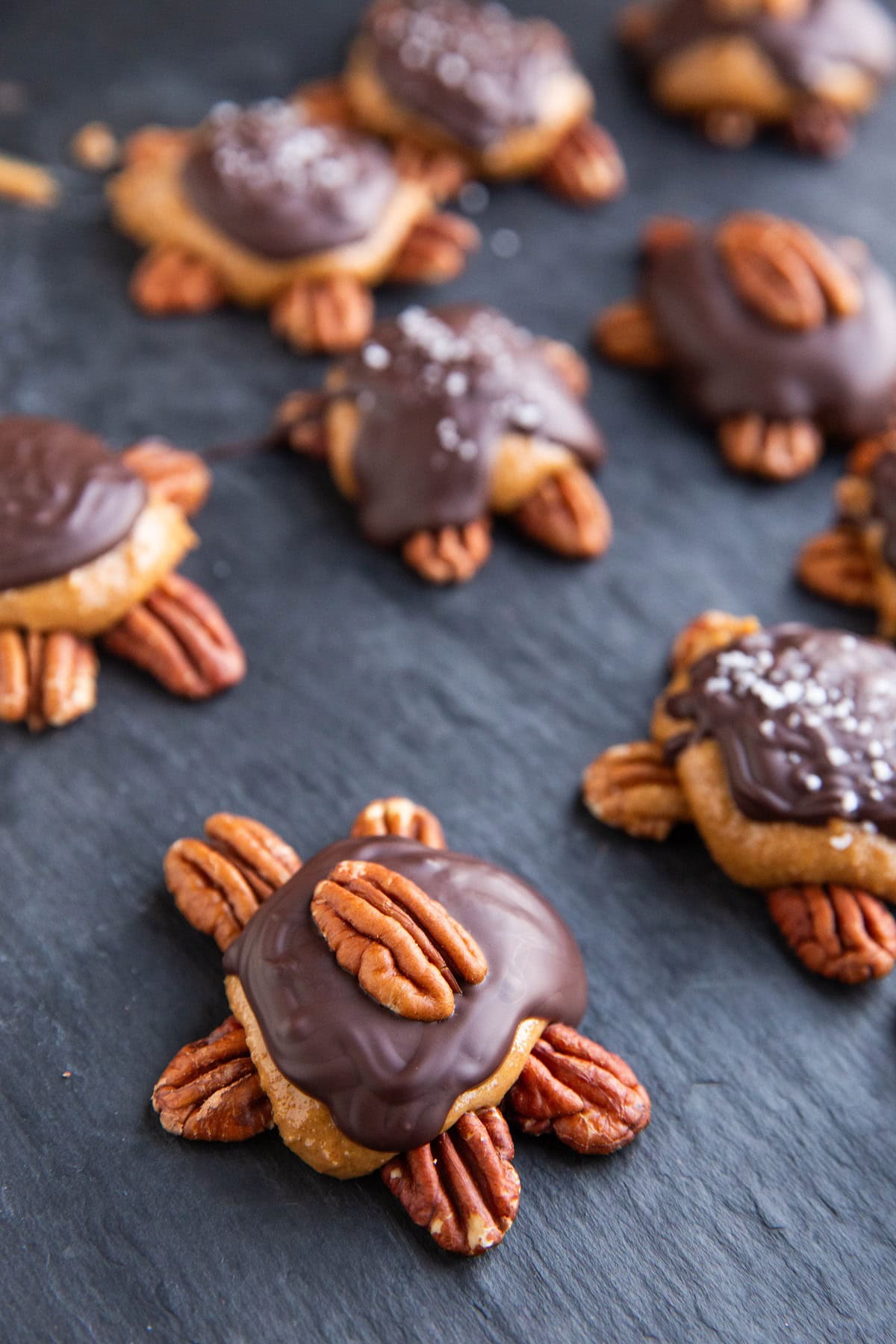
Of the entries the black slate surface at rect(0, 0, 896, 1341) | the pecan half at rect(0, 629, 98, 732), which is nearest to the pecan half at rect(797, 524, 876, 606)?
the black slate surface at rect(0, 0, 896, 1341)

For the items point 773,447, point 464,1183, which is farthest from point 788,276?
point 464,1183

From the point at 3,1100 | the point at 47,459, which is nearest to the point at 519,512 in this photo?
the point at 47,459

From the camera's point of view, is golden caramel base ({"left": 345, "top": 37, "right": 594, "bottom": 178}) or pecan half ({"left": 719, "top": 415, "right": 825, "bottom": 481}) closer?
pecan half ({"left": 719, "top": 415, "right": 825, "bottom": 481})

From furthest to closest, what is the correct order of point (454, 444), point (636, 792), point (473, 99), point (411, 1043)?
point (473, 99), point (454, 444), point (636, 792), point (411, 1043)

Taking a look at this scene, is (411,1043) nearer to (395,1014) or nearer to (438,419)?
(395,1014)

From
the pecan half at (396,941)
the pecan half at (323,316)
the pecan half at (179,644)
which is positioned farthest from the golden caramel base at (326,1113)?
the pecan half at (323,316)

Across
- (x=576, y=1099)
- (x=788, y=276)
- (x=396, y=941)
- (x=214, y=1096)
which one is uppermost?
(x=788, y=276)

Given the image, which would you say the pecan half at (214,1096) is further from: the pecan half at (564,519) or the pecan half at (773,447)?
the pecan half at (773,447)

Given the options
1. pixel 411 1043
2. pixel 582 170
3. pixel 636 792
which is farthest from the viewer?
pixel 582 170

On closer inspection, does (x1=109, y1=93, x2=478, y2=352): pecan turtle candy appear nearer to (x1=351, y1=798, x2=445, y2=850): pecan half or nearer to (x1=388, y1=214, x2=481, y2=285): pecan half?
(x1=388, y1=214, x2=481, y2=285): pecan half
